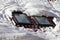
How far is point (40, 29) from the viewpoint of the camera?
6.46 feet

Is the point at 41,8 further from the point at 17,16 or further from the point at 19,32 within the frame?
the point at 19,32

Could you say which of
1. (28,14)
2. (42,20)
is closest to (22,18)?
(28,14)

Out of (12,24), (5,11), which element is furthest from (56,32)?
(5,11)

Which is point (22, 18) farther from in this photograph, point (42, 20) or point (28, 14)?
point (42, 20)

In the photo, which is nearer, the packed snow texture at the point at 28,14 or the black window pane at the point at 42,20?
the packed snow texture at the point at 28,14

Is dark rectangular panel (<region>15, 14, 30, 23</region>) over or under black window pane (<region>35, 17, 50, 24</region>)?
over

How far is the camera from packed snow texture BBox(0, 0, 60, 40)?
180 cm

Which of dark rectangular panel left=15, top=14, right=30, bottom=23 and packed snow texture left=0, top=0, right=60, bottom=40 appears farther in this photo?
dark rectangular panel left=15, top=14, right=30, bottom=23

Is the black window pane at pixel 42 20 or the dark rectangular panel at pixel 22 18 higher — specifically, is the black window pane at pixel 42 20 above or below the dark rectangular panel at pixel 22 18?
below

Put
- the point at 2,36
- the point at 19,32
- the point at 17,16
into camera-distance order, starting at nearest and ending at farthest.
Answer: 1. the point at 2,36
2. the point at 19,32
3. the point at 17,16

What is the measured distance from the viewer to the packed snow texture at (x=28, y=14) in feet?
5.89

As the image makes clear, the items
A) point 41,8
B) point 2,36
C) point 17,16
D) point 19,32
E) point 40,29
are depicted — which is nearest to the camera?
point 2,36

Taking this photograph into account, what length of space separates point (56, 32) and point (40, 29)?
16 cm

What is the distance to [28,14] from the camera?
215 cm
